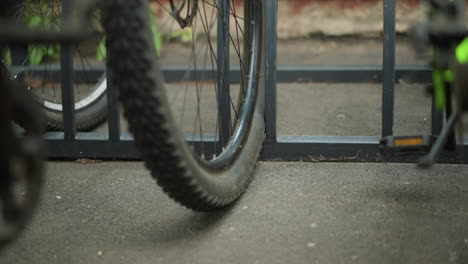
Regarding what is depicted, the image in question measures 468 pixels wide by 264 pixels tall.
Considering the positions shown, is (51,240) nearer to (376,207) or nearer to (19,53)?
(376,207)

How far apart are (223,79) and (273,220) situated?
0.55m

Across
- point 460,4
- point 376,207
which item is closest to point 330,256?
point 376,207

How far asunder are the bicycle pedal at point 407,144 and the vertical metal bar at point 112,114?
838 millimetres

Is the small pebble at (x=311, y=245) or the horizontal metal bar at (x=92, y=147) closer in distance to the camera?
the small pebble at (x=311, y=245)

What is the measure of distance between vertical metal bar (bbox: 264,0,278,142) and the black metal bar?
0.46 m

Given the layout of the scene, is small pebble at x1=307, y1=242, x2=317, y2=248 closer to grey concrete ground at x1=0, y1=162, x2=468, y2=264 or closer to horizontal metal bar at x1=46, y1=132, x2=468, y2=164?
grey concrete ground at x1=0, y1=162, x2=468, y2=264

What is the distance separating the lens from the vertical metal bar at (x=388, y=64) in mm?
2006

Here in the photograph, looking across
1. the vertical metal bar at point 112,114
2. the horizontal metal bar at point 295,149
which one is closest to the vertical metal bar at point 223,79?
the horizontal metal bar at point 295,149

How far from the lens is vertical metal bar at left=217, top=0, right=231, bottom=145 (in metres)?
1.98

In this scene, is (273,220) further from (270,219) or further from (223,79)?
(223,79)

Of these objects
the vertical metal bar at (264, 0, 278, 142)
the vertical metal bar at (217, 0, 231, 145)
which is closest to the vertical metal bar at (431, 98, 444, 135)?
the vertical metal bar at (264, 0, 278, 142)

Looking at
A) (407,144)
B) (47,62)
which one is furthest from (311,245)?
(47,62)

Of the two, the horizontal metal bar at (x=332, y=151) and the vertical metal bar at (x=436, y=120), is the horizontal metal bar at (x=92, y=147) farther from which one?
the vertical metal bar at (x=436, y=120)

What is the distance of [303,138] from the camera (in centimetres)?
213
